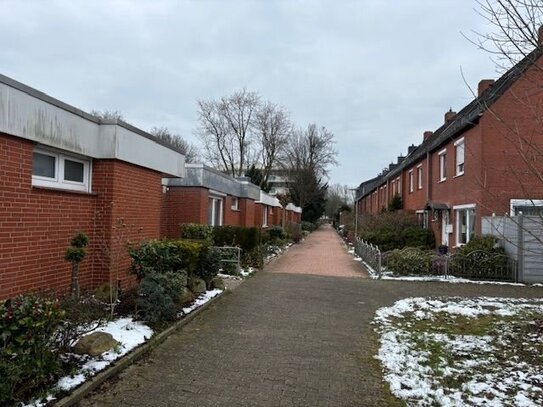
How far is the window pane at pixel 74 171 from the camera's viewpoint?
24.7ft

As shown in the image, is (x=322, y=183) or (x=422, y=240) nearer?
(x=422, y=240)

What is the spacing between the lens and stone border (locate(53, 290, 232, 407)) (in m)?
4.16

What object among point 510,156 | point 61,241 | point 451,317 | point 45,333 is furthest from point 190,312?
point 510,156

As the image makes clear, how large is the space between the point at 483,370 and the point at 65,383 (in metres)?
4.59

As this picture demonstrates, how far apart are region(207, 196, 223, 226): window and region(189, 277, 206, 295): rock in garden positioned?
22.8 feet

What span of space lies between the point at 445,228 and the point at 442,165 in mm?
2892

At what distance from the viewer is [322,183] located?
196 ft

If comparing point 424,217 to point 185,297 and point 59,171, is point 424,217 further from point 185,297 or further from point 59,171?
point 59,171

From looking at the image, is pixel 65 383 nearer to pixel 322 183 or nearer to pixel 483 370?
pixel 483 370

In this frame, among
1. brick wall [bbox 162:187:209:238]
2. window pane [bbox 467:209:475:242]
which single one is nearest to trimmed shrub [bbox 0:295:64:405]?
brick wall [bbox 162:187:209:238]

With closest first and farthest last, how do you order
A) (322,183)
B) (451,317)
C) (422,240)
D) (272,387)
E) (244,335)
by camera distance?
(272,387)
(244,335)
(451,317)
(422,240)
(322,183)

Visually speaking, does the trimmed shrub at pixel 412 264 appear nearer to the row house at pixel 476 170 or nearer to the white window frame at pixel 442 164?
the row house at pixel 476 170

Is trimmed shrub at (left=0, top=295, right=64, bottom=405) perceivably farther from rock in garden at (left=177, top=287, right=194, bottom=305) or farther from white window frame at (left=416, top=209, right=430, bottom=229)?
white window frame at (left=416, top=209, right=430, bottom=229)

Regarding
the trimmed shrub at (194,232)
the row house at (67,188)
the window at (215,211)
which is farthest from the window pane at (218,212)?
the row house at (67,188)
